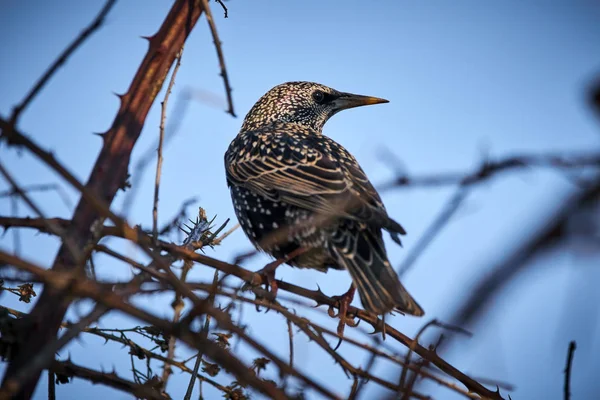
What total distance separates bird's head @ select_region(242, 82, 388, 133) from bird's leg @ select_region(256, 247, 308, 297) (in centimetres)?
197

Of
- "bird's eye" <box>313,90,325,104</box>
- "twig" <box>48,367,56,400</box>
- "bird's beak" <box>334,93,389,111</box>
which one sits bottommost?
"twig" <box>48,367,56,400</box>

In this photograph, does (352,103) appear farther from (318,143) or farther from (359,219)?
(359,219)

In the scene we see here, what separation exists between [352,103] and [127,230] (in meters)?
3.88

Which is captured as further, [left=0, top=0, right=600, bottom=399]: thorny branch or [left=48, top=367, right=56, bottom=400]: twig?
[left=48, top=367, right=56, bottom=400]: twig

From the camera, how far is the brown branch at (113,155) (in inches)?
78.4

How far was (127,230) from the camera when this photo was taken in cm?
205

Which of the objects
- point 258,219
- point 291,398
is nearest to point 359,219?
point 258,219

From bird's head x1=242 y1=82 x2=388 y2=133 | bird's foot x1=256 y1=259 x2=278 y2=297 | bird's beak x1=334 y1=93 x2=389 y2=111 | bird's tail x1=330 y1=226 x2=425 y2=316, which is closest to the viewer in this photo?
bird's tail x1=330 y1=226 x2=425 y2=316

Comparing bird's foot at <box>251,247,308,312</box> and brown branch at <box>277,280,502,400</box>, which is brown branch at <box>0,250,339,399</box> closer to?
brown branch at <box>277,280,502,400</box>

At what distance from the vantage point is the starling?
3.33 metres

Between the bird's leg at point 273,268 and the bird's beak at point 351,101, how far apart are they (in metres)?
1.99

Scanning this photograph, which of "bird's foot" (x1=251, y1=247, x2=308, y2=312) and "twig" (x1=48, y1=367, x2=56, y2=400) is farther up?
"bird's foot" (x1=251, y1=247, x2=308, y2=312)

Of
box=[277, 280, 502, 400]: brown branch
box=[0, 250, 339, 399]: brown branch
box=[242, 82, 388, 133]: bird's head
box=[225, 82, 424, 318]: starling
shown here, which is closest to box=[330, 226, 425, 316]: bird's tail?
box=[225, 82, 424, 318]: starling

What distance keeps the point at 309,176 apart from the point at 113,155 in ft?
6.22
